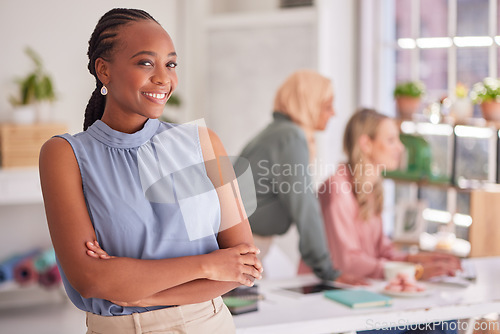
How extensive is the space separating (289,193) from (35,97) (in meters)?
2.60

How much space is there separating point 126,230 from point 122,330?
17cm

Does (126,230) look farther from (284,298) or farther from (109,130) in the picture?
(284,298)

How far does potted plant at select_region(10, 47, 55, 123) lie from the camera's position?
4.08 metres

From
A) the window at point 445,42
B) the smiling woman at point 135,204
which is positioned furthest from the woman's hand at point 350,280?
the window at point 445,42

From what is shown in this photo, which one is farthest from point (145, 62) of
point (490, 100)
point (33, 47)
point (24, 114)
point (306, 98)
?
point (33, 47)

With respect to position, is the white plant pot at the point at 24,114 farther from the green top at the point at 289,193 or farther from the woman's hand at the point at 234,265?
the woman's hand at the point at 234,265

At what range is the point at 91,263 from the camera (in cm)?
94

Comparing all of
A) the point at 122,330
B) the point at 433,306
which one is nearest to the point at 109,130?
the point at 122,330

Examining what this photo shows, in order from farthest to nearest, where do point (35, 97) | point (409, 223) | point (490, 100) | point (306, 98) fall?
point (35, 97)
point (409, 223)
point (490, 100)
point (306, 98)

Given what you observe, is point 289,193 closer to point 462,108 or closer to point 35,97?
point 462,108

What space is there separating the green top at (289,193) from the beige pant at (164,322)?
1.00 meters

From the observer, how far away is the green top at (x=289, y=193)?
2102 millimetres

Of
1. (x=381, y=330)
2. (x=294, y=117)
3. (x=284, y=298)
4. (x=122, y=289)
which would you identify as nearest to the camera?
(x=122, y=289)

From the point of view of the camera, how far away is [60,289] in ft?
14.4
